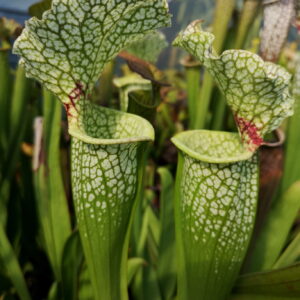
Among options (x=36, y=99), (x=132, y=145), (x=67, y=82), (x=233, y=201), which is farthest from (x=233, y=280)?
(x=36, y=99)

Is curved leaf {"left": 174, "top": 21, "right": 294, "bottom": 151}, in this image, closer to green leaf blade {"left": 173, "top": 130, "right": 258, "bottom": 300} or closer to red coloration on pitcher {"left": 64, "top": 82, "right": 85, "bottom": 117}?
green leaf blade {"left": 173, "top": 130, "right": 258, "bottom": 300}

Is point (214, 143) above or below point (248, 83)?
below

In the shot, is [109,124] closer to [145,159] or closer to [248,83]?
[145,159]

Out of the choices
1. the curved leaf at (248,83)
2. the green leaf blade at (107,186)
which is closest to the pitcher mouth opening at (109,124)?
the green leaf blade at (107,186)

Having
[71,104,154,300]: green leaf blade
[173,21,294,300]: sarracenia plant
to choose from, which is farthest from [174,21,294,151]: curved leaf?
[71,104,154,300]: green leaf blade

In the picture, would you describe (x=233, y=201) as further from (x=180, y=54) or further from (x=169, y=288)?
(x=180, y=54)

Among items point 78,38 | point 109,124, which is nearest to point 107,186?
point 109,124
